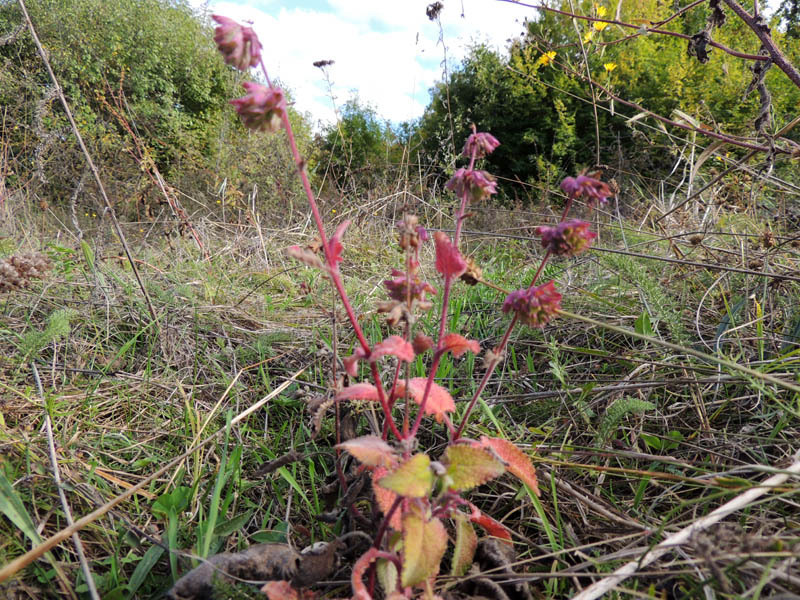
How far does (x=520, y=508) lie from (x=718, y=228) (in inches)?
81.8

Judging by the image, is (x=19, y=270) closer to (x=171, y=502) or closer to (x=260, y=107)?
(x=171, y=502)

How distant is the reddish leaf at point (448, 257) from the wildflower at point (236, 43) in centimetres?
40

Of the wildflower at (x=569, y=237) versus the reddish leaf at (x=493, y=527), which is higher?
the wildflower at (x=569, y=237)

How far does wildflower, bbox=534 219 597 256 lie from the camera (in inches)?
31.8

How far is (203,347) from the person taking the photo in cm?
169

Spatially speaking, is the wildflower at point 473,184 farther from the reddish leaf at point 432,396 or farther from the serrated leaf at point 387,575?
the serrated leaf at point 387,575

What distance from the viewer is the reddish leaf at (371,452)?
2.30ft

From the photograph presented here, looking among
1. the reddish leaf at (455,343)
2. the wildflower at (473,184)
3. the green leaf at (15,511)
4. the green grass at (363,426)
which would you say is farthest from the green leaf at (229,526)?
the wildflower at (473,184)

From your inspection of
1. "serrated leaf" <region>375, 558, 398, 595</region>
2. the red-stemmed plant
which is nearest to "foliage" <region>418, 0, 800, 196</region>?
the red-stemmed plant

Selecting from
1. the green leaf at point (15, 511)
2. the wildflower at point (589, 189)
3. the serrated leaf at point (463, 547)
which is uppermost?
the wildflower at point (589, 189)

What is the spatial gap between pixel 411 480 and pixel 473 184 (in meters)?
0.52

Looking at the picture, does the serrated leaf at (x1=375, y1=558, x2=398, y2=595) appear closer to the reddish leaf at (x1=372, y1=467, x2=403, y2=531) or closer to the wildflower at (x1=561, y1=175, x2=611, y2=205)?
the reddish leaf at (x1=372, y1=467, x2=403, y2=531)

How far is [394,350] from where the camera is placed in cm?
71

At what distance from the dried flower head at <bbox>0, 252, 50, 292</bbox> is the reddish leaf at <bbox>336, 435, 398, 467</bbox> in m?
1.37
